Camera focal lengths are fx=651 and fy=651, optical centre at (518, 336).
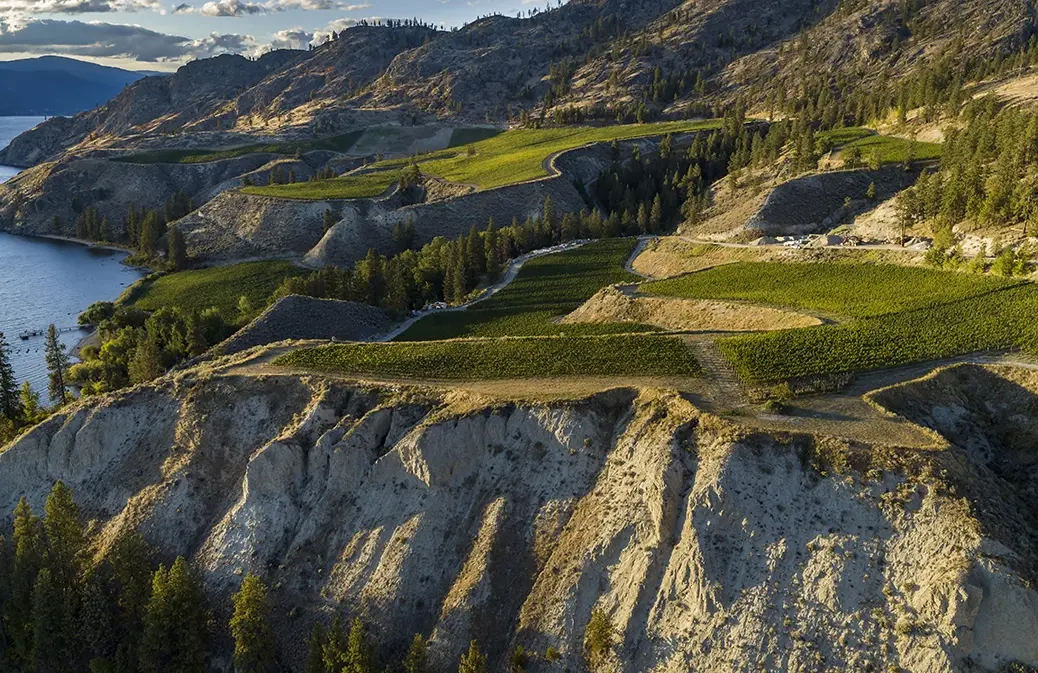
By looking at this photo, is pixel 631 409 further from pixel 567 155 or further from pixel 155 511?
pixel 567 155

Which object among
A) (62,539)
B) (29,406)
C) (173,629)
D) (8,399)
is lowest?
(173,629)

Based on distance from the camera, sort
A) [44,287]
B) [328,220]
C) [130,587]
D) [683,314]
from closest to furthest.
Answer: [130,587] → [683,314] → [44,287] → [328,220]

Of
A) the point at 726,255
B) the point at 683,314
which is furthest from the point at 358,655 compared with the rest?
the point at 726,255

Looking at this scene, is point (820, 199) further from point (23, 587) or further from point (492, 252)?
point (23, 587)

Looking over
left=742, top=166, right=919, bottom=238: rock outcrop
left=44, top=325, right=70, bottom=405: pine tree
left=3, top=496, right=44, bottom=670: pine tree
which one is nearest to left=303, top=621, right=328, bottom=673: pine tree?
left=3, top=496, right=44, bottom=670: pine tree

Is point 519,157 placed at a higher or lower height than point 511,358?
higher
